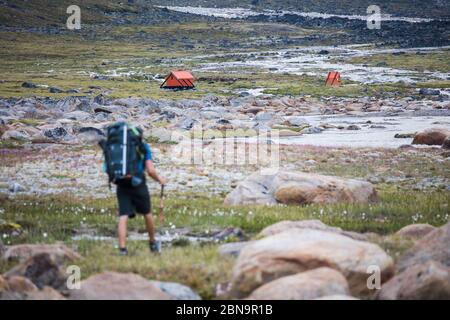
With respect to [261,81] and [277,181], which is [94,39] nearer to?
[261,81]

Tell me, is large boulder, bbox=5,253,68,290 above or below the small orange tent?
above

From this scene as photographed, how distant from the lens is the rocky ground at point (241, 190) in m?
10.6

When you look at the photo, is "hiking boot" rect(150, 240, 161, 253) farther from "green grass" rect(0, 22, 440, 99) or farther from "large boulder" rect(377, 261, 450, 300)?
"green grass" rect(0, 22, 440, 99)

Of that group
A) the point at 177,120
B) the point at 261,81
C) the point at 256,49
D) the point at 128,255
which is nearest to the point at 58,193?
the point at 128,255

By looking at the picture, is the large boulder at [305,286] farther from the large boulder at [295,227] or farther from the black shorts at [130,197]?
the black shorts at [130,197]

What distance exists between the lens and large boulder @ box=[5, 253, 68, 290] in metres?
11.0

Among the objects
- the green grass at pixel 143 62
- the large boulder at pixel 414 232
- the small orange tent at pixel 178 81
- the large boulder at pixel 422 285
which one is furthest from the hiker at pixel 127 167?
the small orange tent at pixel 178 81

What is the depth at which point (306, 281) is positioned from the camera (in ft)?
32.2

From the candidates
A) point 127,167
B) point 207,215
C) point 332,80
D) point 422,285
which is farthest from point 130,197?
point 332,80

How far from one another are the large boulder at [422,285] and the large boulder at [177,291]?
110 inches

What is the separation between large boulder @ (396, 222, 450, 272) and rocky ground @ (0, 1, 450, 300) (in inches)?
1.1

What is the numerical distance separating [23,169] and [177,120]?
24798 mm

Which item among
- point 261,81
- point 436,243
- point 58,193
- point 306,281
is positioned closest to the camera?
point 306,281

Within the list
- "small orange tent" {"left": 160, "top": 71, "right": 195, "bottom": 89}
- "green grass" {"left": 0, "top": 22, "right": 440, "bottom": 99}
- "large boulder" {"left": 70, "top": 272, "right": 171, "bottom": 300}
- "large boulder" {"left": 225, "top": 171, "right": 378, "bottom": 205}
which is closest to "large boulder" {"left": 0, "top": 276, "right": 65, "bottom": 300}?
"large boulder" {"left": 70, "top": 272, "right": 171, "bottom": 300}
